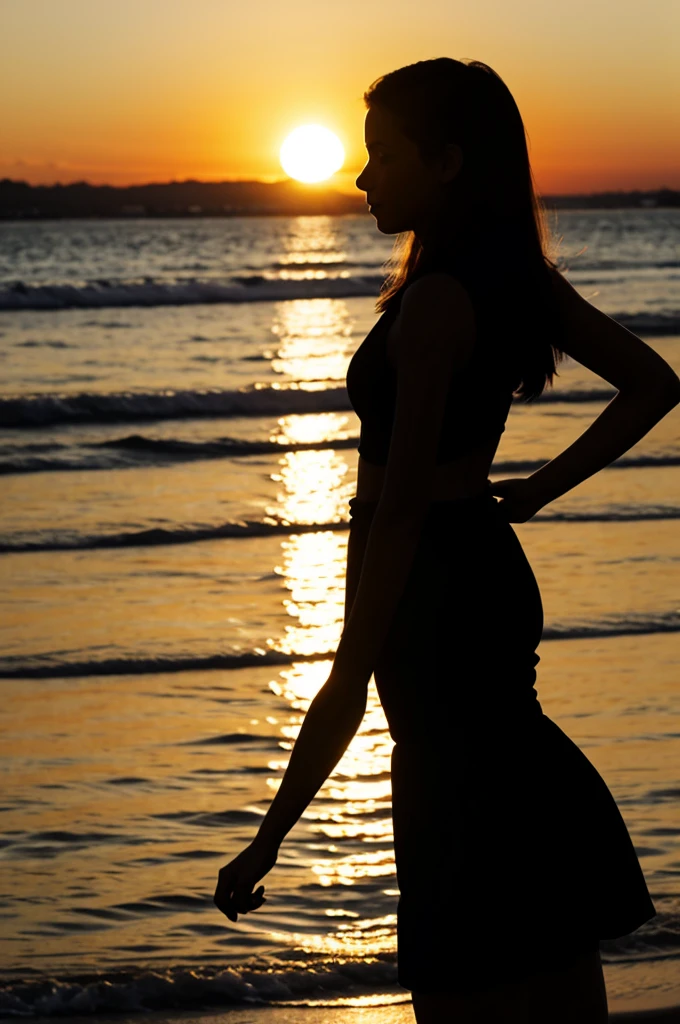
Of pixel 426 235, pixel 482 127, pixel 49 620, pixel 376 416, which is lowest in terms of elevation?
pixel 49 620

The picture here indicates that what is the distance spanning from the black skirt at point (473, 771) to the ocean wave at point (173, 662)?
170 inches

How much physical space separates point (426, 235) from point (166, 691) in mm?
4177

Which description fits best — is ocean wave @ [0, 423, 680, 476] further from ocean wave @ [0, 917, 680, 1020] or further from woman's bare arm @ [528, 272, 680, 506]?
woman's bare arm @ [528, 272, 680, 506]

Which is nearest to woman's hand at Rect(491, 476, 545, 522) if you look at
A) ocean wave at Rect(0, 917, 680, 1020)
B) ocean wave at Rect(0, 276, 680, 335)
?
ocean wave at Rect(0, 917, 680, 1020)

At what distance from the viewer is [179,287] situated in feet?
108

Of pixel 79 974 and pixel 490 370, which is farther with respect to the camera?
pixel 79 974

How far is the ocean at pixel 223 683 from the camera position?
140 inches

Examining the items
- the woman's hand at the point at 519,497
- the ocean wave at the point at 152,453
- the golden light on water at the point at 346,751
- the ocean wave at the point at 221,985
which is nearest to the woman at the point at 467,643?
the woman's hand at the point at 519,497

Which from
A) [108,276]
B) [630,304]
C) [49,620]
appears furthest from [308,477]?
[108,276]

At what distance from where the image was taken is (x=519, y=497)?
2133 mm

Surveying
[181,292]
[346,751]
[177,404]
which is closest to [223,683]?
[346,751]

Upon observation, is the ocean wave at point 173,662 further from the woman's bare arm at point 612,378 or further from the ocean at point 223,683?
the woman's bare arm at point 612,378

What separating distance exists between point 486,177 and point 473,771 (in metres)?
0.80

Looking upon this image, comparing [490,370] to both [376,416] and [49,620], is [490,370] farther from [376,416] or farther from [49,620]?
[49,620]
